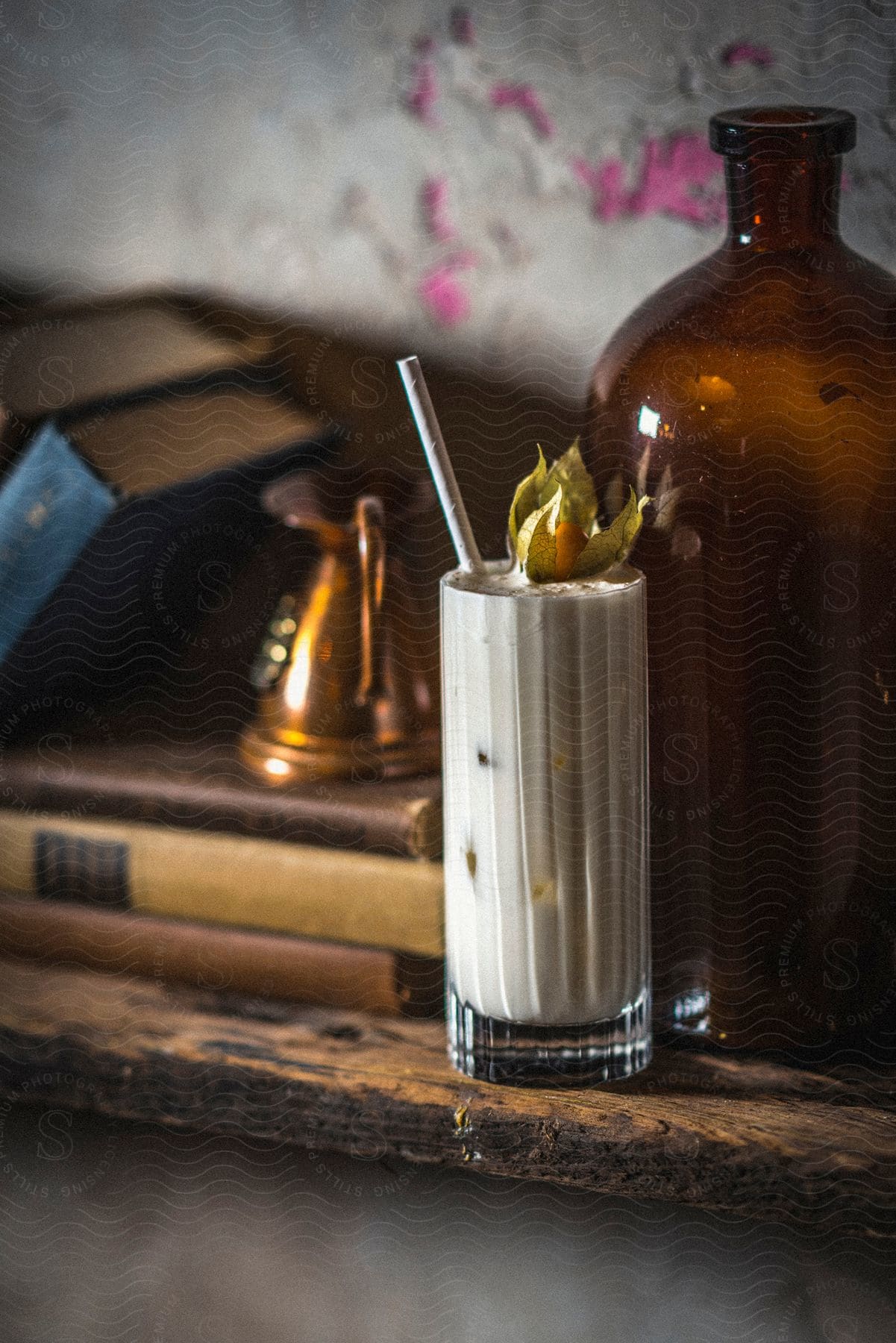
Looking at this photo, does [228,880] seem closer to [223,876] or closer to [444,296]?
[223,876]

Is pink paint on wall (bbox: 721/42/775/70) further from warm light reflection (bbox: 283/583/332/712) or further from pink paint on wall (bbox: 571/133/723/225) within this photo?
warm light reflection (bbox: 283/583/332/712)

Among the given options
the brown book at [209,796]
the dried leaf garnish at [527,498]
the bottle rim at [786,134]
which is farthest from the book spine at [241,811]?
the bottle rim at [786,134]

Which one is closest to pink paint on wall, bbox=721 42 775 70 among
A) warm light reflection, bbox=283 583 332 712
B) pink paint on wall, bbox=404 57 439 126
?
pink paint on wall, bbox=404 57 439 126

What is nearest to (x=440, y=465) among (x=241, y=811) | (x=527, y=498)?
(x=527, y=498)

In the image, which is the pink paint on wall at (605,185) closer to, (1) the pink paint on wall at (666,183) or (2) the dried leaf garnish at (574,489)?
(1) the pink paint on wall at (666,183)

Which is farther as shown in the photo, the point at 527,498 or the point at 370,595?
the point at 370,595
